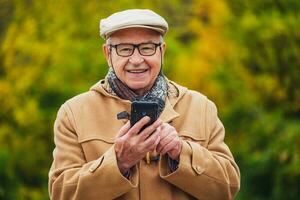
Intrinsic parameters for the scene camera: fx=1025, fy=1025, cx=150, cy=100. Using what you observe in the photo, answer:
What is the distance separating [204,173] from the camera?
171 inches

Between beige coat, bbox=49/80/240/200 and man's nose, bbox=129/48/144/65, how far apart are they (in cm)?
19

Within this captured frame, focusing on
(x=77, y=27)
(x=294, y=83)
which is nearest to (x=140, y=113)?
(x=294, y=83)

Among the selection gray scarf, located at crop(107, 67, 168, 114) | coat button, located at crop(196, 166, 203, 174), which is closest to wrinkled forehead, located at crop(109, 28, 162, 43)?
gray scarf, located at crop(107, 67, 168, 114)

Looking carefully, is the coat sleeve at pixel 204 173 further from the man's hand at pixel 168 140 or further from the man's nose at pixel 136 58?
the man's nose at pixel 136 58

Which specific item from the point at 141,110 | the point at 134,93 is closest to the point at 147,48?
the point at 134,93

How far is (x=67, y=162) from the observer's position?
4.34 meters

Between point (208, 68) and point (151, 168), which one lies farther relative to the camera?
point (208, 68)

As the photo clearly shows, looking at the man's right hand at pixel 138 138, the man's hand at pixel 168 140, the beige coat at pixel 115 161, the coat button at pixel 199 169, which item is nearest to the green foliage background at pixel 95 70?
the beige coat at pixel 115 161

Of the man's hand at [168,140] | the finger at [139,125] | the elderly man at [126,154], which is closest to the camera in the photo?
the finger at [139,125]

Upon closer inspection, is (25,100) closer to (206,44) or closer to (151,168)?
(206,44)

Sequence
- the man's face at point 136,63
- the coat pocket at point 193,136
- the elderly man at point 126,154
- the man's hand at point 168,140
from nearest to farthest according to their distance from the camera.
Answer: the man's hand at point 168,140 < the elderly man at point 126,154 < the man's face at point 136,63 < the coat pocket at point 193,136

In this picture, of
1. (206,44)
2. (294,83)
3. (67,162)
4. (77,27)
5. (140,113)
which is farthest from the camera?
(206,44)

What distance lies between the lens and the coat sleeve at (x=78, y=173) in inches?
166

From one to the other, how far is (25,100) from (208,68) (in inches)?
156
